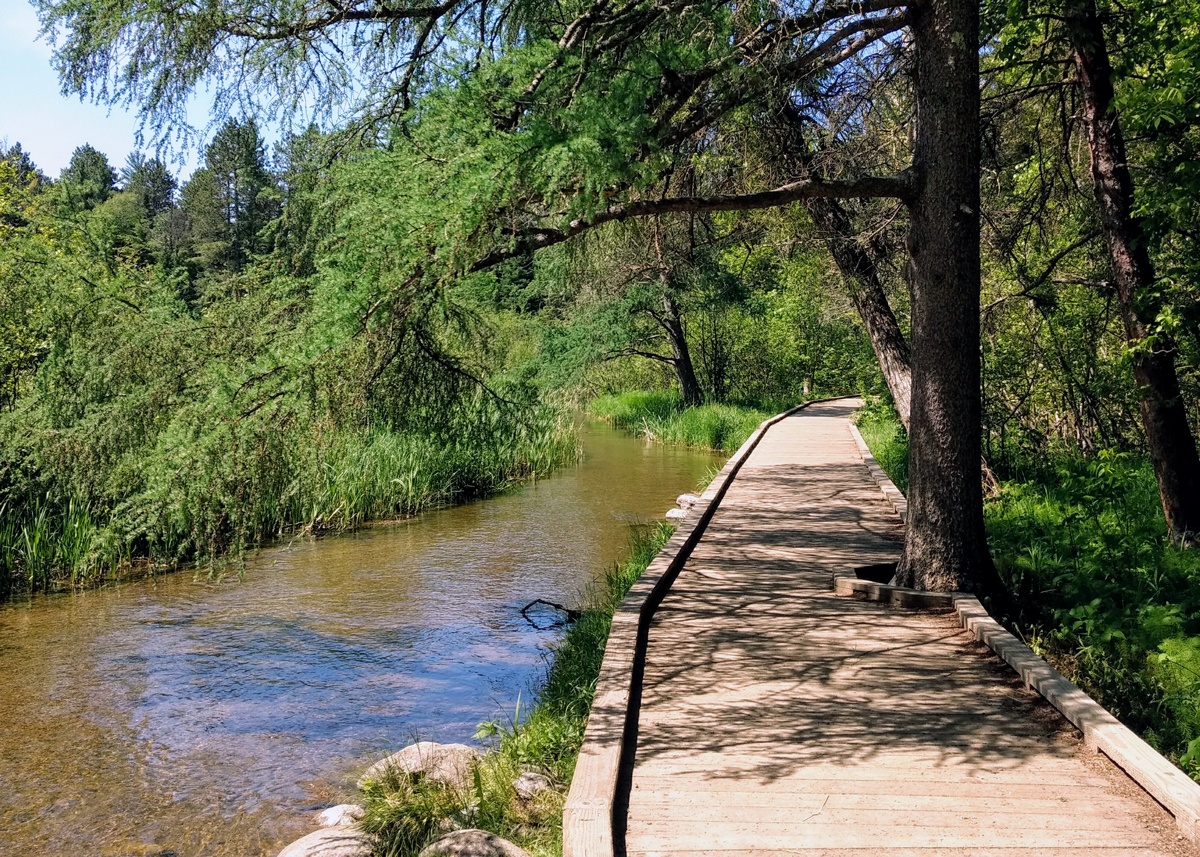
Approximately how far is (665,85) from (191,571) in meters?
8.40

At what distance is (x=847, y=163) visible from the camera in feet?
33.4

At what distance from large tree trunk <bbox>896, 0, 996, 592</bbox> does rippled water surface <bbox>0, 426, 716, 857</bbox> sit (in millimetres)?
3402

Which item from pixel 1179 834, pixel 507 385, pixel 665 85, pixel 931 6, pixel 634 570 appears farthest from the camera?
pixel 634 570

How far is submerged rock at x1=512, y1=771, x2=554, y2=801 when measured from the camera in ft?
16.8

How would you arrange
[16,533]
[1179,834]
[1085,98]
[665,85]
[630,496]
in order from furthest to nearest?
[630,496] → [16,533] → [1085,98] → [665,85] → [1179,834]

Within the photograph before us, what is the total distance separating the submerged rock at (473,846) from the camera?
4363 mm

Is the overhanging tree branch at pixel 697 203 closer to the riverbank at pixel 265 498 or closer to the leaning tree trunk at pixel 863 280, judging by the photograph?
the riverbank at pixel 265 498

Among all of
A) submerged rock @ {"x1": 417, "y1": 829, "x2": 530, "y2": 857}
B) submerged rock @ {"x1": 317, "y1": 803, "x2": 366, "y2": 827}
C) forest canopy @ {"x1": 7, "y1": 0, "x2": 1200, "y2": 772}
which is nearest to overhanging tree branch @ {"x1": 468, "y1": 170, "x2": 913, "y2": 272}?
forest canopy @ {"x1": 7, "y1": 0, "x2": 1200, "y2": 772}

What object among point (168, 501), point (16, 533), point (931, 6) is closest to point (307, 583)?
point (16, 533)

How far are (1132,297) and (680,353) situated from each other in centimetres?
1914

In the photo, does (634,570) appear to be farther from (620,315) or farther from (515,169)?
(620,315)

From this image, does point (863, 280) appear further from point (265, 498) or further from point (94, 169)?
point (94, 169)

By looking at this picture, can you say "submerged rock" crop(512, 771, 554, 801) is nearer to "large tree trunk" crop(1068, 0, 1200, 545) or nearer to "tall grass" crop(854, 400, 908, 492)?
"large tree trunk" crop(1068, 0, 1200, 545)

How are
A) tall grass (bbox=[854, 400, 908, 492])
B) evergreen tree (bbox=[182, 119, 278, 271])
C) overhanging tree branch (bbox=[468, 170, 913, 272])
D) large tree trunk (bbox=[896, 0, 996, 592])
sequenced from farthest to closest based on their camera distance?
tall grass (bbox=[854, 400, 908, 492]) → evergreen tree (bbox=[182, 119, 278, 271]) → large tree trunk (bbox=[896, 0, 996, 592]) → overhanging tree branch (bbox=[468, 170, 913, 272])
